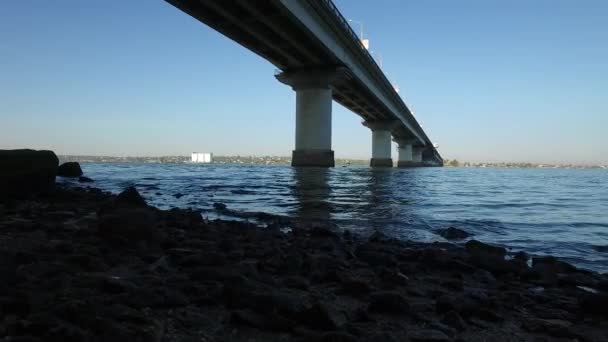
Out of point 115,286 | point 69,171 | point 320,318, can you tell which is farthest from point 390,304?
point 69,171

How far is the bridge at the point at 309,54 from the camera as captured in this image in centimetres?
3109

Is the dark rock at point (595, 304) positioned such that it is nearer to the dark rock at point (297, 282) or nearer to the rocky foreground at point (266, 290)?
the rocky foreground at point (266, 290)

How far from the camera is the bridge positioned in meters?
31.1

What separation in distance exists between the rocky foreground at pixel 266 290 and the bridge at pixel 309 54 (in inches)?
1048

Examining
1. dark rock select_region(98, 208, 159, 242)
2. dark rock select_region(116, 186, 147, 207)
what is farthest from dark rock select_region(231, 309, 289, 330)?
dark rock select_region(116, 186, 147, 207)

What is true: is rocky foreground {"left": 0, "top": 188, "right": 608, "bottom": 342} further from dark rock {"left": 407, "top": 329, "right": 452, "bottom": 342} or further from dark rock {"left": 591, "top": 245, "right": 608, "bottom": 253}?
dark rock {"left": 591, "top": 245, "right": 608, "bottom": 253}

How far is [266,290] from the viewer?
313 cm

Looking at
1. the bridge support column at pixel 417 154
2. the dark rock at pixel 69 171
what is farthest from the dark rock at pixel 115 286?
the bridge support column at pixel 417 154

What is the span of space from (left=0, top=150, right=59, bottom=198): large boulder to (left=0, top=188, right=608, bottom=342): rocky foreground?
12.6 feet

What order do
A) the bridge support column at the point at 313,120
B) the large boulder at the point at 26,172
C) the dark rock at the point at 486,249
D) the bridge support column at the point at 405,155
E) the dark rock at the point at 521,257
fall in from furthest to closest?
the bridge support column at the point at 405,155, the bridge support column at the point at 313,120, the large boulder at the point at 26,172, the dark rock at the point at 486,249, the dark rock at the point at 521,257

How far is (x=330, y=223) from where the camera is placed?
8578 mm

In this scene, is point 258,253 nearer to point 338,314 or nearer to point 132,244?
point 132,244

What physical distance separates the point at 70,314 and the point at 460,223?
8431mm

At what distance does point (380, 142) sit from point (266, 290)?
8002cm
